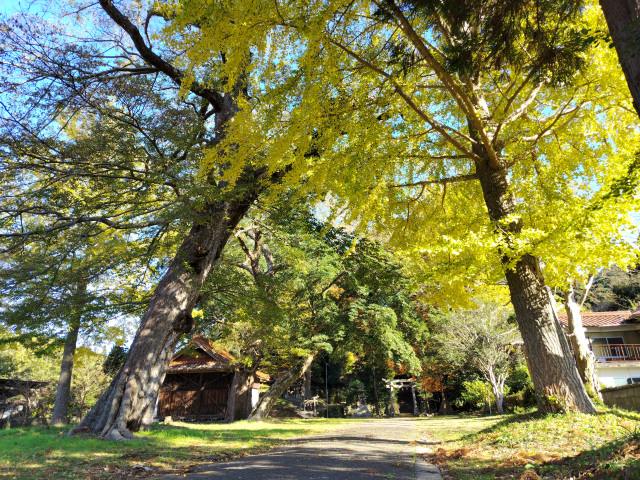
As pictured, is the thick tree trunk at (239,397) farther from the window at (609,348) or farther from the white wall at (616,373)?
the window at (609,348)

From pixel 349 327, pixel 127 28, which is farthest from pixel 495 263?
pixel 349 327

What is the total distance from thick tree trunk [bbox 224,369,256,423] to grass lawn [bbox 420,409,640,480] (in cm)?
1505

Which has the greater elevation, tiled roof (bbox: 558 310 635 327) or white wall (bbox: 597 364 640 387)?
tiled roof (bbox: 558 310 635 327)

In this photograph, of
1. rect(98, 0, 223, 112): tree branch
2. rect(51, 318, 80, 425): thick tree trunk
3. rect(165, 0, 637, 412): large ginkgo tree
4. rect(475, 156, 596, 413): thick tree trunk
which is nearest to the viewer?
rect(165, 0, 637, 412): large ginkgo tree

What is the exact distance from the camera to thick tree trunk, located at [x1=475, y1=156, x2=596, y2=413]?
6781 mm

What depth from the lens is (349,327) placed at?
17828 millimetres

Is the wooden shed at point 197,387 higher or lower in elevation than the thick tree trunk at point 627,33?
lower

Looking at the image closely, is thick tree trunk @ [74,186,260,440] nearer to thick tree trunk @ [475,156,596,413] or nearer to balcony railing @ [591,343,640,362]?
thick tree trunk @ [475,156,596,413]

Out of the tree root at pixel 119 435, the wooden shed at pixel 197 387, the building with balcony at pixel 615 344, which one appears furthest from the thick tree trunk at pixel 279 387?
the building with balcony at pixel 615 344

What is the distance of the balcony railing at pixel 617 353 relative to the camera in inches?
928

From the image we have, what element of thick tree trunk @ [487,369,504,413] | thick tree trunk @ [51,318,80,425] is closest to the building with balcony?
thick tree trunk @ [487,369,504,413]

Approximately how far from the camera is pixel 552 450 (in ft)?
16.3

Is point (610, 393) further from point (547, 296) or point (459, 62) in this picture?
point (459, 62)

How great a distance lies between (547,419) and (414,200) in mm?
5427
